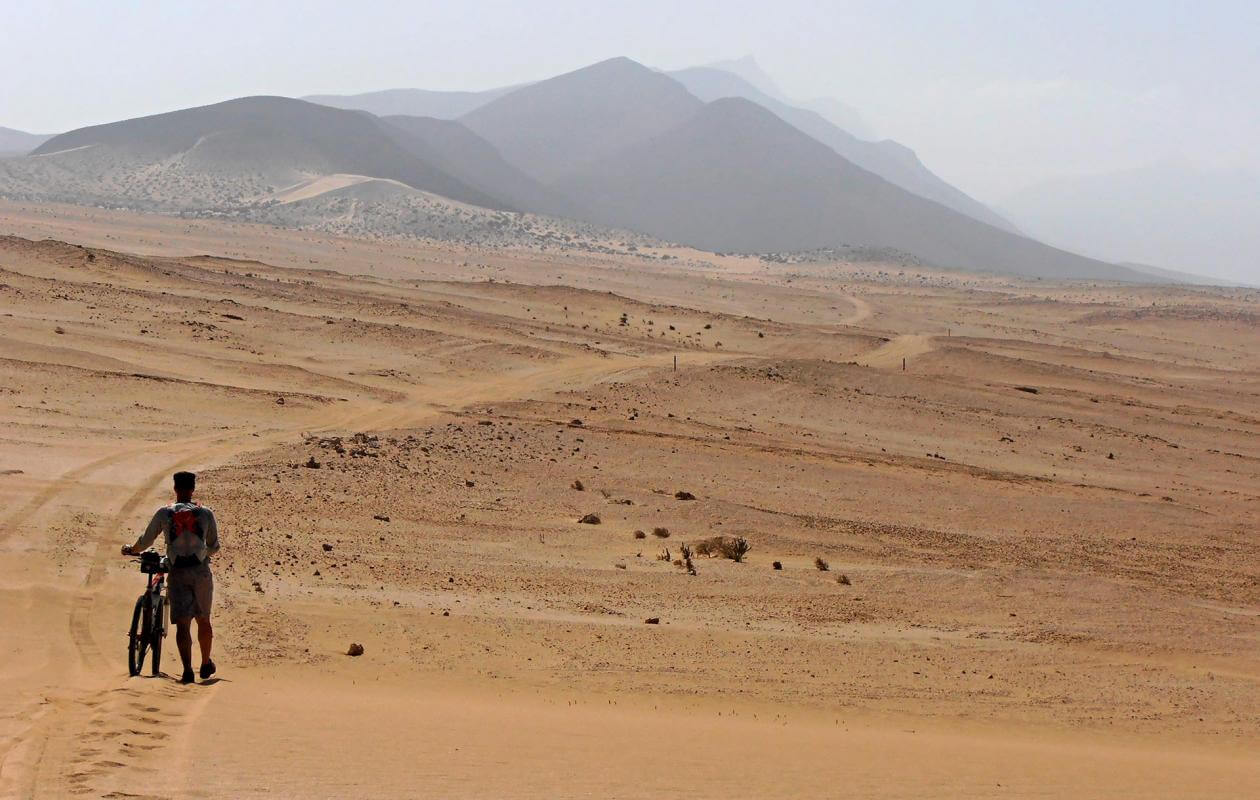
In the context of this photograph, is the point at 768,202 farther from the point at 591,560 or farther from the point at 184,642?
the point at 184,642

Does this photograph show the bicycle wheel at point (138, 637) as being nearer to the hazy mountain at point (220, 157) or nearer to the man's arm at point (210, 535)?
the man's arm at point (210, 535)

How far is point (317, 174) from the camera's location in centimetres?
12106

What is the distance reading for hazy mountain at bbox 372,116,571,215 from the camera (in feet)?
502

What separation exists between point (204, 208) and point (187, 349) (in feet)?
261

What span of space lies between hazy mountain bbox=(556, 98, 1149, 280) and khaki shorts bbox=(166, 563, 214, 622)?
430 ft

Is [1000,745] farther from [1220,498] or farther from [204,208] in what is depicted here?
[204,208]

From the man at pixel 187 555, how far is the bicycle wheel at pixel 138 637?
0.62 ft

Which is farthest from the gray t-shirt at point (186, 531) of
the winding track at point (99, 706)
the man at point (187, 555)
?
the winding track at point (99, 706)

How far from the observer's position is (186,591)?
9039 millimetres

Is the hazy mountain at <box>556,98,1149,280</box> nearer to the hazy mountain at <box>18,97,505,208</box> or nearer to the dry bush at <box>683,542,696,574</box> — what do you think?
the hazy mountain at <box>18,97,505,208</box>

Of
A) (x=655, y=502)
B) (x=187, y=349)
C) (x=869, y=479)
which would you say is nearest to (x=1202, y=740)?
(x=655, y=502)

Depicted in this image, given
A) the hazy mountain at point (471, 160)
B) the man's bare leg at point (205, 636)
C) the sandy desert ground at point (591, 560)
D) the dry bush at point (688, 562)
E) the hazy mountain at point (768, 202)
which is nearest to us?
the sandy desert ground at point (591, 560)

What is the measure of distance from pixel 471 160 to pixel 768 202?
40871 millimetres

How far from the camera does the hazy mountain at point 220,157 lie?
110 meters
